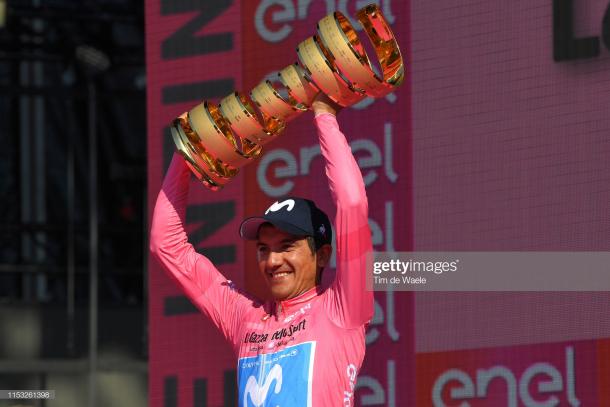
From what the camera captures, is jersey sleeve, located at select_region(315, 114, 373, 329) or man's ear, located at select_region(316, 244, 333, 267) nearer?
jersey sleeve, located at select_region(315, 114, 373, 329)

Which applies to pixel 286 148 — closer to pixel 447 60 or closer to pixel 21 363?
pixel 447 60

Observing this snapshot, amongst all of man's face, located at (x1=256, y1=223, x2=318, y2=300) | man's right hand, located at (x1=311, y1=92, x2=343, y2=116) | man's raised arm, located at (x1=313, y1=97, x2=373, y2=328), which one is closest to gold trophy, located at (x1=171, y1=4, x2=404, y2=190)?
man's right hand, located at (x1=311, y1=92, x2=343, y2=116)

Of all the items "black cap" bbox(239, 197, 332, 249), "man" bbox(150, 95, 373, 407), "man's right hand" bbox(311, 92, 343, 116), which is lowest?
"man" bbox(150, 95, 373, 407)

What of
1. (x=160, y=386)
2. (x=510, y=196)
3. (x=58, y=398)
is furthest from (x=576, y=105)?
(x=58, y=398)

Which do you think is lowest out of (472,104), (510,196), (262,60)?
(510,196)

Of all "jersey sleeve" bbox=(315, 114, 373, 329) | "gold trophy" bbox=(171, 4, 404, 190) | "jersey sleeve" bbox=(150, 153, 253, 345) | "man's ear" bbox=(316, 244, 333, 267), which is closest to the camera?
"jersey sleeve" bbox=(315, 114, 373, 329)

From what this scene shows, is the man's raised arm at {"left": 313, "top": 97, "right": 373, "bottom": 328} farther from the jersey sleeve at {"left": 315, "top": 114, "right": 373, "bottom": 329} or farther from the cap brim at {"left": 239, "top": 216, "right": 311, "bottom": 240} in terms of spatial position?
the cap brim at {"left": 239, "top": 216, "right": 311, "bottom": 240}

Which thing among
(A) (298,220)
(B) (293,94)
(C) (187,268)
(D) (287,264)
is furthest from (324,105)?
(C) (187,268)

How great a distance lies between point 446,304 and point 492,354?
0.99 feet

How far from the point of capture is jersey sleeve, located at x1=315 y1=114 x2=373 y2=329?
3.98 meters

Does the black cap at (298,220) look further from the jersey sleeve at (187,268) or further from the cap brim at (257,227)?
the jersey sleeve at (187,268)

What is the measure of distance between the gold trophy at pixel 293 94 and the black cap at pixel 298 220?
244 millimetres

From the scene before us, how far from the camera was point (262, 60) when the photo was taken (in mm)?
6996

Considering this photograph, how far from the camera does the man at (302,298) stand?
4008 millimetres
